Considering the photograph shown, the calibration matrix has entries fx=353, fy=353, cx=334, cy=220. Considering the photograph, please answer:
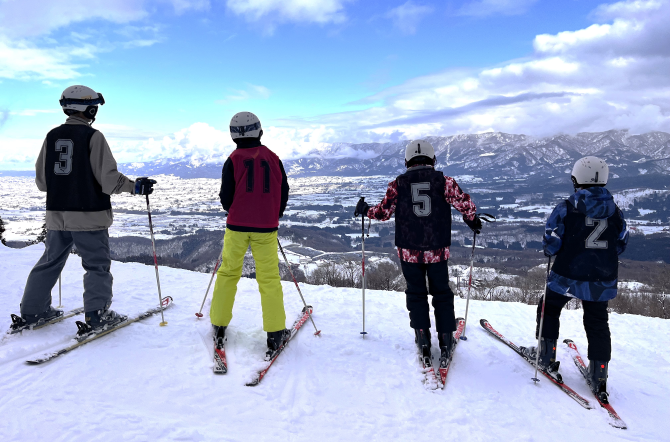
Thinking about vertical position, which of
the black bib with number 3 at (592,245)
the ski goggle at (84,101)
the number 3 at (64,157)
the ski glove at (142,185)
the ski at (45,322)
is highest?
the ski goggle at (84,101)

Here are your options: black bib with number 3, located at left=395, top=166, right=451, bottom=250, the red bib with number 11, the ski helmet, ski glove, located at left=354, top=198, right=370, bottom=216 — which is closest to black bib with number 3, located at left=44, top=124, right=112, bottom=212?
the ski helmet

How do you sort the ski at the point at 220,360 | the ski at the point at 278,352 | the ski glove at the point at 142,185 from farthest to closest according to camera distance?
1. the ski glove at the point at 142,185
2. the ski at the point at 220,360
3. the ski at the point at 278,352

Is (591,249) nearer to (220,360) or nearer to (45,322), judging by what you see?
(220,360)

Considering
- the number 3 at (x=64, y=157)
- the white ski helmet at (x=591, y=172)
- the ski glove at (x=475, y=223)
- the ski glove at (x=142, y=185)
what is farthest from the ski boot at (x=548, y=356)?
the number 3 at (x=64, y=157)

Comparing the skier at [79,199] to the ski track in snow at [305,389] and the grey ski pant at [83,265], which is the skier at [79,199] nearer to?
the grey ski pant at [83,265]

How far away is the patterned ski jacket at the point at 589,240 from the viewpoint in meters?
3.28

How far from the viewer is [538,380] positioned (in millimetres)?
Answer: 3578

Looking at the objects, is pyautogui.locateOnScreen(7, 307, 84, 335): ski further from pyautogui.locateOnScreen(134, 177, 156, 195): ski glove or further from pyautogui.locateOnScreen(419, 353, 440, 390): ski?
pyautogui.locateOnScreen(419, 353, 440, 390): ski

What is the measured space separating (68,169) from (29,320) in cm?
178

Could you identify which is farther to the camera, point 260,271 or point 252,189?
point 260,271

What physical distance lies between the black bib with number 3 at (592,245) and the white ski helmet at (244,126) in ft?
10.5

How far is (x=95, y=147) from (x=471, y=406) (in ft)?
14.7

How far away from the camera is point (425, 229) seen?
3.69 metres

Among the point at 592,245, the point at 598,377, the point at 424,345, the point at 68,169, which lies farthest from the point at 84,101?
the point at 598,377
